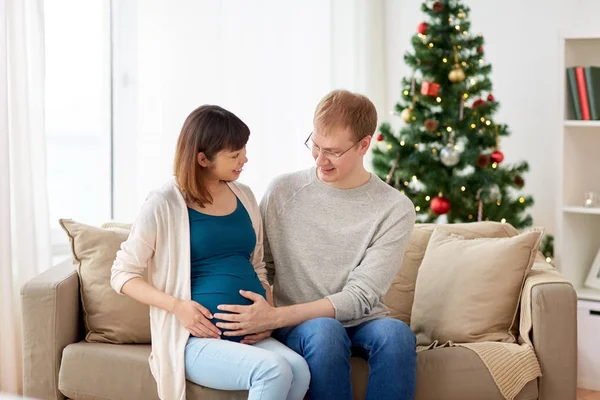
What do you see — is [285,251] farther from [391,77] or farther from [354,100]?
[391,77]

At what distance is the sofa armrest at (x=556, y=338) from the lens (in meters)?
2.46

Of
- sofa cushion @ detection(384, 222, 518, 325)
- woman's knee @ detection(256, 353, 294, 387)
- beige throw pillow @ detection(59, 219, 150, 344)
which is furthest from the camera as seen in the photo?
sofa cushion @ detection(384, 222, 518, 325)

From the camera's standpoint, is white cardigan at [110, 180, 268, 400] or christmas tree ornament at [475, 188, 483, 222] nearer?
white cardigan at [110, 180, 268, 400]

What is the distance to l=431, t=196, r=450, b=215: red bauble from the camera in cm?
396

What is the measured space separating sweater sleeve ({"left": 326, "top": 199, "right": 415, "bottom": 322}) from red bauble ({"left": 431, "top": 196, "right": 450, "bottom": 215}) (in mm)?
1537

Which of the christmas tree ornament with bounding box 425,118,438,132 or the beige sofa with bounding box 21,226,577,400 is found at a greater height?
the christmas tree ornament with bounding box 425,118,438,132

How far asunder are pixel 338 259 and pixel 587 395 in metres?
1.62

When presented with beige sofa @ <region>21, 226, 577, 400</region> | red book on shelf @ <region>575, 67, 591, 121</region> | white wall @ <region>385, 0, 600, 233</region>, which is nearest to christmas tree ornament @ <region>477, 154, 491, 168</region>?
red book on shelf @ <region>575, 67, 591, 121</region>

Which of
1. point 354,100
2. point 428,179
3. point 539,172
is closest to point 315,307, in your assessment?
point 354,100

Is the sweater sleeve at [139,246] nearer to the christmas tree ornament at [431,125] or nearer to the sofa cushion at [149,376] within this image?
the sofa cushion at [149,376]

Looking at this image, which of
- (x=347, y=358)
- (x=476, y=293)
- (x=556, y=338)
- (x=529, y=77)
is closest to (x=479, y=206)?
(x=529, y=77)

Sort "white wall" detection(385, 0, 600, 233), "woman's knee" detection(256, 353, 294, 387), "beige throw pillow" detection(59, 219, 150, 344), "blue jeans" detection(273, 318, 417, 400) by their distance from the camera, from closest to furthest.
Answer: "woman's knee" detection(256, 353, 294, 387), "blue jeans" detection(273, 318, 417, 400), "beige throw pillow" detection(59, 219, 150, 344), "white wall" detection(385, 0, 600, 233)

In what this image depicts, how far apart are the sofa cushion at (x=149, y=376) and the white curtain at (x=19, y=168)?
0.61m

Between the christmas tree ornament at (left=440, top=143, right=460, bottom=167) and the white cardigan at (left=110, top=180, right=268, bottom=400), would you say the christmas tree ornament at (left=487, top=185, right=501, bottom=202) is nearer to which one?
the christmas tree ornament at (left=440, top=143, right=460, bottom=167)
